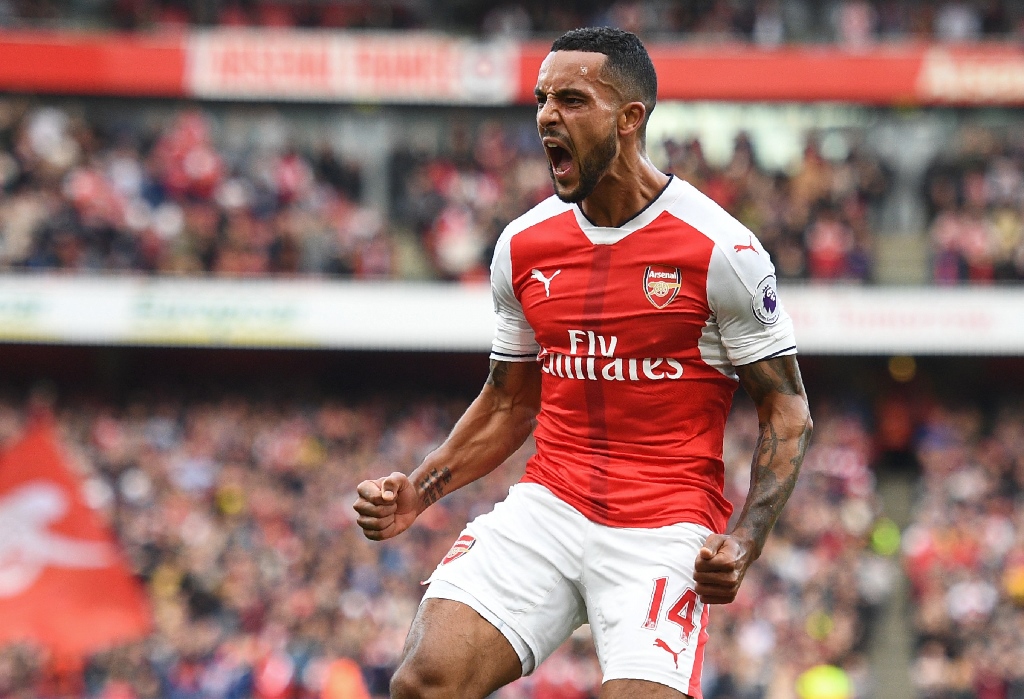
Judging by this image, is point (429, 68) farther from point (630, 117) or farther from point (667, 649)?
point (667, 649)

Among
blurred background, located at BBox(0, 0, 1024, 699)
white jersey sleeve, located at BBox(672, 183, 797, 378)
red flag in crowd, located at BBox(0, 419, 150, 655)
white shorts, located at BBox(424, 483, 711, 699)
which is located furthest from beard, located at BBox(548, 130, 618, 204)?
red flag in crowd, located at BBox(0, 419, 150, 655)

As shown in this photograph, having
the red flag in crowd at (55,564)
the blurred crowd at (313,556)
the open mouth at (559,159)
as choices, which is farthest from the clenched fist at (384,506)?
the red flag in crowd at (55,564)

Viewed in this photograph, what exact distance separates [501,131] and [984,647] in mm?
10156

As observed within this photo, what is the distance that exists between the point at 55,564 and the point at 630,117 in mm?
14733

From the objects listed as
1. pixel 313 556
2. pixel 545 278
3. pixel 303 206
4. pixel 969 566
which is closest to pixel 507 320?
pixel 545 278

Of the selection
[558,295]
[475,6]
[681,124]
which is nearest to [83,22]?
[475,6]

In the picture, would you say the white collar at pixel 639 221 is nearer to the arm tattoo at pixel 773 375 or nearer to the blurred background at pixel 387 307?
the arm tattoo at pixel 773 375

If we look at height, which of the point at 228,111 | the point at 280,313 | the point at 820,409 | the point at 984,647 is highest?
the point at 228,111

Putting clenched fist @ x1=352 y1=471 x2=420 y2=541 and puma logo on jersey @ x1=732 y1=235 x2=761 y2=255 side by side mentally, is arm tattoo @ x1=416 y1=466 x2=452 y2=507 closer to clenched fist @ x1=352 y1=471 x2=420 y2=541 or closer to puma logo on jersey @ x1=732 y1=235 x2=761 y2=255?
clenched fist @ x1=352 y1=471 x2=420 y2=541

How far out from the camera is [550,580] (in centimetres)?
442

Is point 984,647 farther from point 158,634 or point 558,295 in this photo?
point 558,295

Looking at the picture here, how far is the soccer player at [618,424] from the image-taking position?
426 cm

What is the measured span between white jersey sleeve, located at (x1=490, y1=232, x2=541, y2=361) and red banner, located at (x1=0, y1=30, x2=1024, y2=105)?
15.8 meters

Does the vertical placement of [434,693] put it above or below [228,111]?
below
